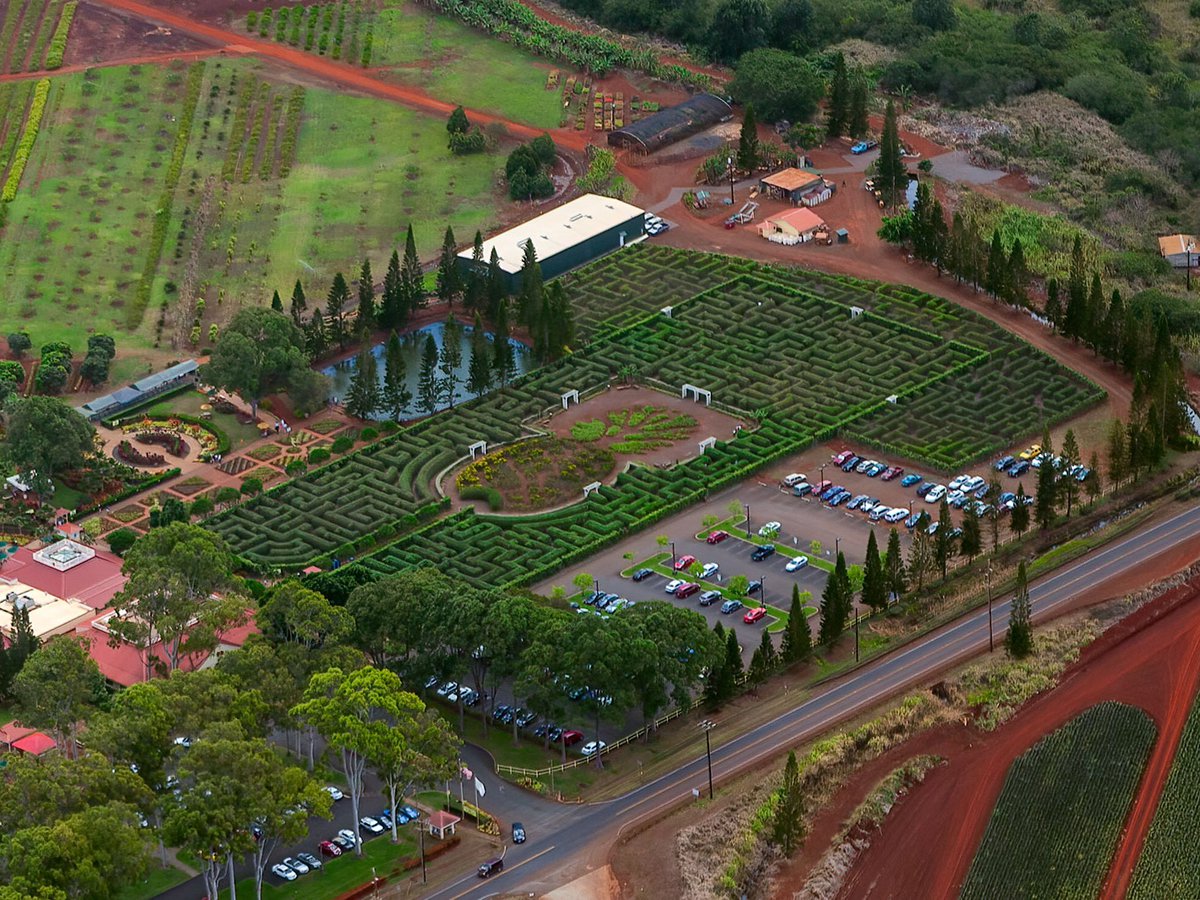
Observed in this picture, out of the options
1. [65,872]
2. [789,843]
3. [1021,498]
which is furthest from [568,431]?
[65,872]

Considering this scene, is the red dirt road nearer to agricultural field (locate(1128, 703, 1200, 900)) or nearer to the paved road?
agricultural field (locate(1128, 703, 1200, 900))

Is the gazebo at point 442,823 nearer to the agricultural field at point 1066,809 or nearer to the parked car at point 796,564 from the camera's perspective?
the agricultural field at point 1066,809

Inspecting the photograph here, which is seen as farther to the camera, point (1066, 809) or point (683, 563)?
point (683, 563)

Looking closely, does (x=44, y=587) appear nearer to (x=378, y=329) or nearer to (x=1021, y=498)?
(x=378, y=329)

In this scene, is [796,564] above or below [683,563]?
above

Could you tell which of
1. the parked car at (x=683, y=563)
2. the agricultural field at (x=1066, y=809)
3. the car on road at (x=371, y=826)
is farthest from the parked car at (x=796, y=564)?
the car on road at (x=371, y=826)

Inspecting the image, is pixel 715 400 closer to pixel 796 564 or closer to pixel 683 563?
pixel 683 563

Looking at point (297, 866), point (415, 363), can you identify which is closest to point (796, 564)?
point (297, 866)
